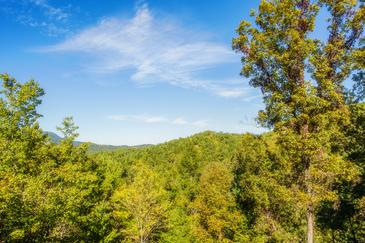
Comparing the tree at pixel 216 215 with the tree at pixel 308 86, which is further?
the tree at pixel 216 215

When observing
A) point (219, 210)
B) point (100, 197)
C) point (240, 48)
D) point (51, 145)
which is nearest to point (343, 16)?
A: point (240, 48)

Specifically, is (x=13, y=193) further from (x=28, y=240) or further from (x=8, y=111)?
(x=8, y=111)

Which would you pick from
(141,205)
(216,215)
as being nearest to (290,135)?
(141,205)

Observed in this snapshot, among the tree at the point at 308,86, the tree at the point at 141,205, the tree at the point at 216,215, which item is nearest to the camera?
the tree at the point at 308,86

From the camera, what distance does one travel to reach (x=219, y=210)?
36250mm

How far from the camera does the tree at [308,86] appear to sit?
12445 mm

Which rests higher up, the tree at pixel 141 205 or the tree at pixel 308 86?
the tree at pixel 308 86

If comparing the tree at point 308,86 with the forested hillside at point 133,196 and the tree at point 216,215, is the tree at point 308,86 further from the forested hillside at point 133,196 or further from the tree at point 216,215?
the tree at point 216,215

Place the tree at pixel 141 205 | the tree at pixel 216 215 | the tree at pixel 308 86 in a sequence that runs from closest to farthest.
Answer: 1. the tree at pixel 308 86
2. the tree at pixel 141 205
3. the tree at pixel 216 215

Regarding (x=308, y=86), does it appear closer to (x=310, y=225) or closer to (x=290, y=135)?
(x=290, y=135)

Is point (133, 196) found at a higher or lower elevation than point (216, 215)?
higher

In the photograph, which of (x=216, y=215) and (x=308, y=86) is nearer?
(x=308, y=86)

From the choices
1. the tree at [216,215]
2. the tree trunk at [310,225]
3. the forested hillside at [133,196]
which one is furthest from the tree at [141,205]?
the tree trunk at [310,225]

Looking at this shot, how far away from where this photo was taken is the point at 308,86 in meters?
12.6
